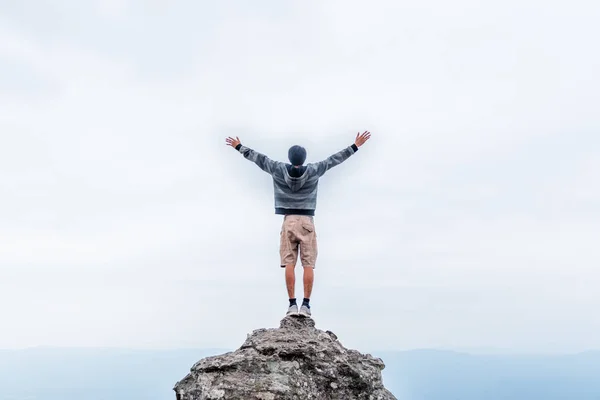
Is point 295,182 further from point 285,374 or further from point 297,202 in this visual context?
point 285,374

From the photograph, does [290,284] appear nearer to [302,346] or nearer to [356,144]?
[302,346]

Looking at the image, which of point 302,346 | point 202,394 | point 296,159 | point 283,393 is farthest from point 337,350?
point 296,159

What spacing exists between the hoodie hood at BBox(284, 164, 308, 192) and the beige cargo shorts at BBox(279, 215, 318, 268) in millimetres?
820

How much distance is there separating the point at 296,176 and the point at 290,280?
246cm

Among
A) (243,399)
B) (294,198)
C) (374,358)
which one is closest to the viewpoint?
(243,399)

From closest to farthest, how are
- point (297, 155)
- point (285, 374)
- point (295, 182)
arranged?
point (285, 374), point (297, 155), point (295, 182)

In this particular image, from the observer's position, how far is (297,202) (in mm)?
16188

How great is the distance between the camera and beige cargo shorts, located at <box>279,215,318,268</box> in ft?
52.9

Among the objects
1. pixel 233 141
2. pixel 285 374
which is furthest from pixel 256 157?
pixel 285 374

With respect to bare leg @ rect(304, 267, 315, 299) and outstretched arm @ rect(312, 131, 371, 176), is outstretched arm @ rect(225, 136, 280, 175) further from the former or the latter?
bare leg @ rect(304, 267, 315, 299)

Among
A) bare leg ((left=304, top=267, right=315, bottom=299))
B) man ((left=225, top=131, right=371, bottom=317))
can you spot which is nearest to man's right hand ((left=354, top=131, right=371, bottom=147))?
man ((left=225, top=131, right=371, bottom=317))

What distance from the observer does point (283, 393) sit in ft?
43.6

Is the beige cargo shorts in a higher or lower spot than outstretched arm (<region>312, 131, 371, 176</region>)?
lower

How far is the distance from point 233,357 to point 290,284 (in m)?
2.65
